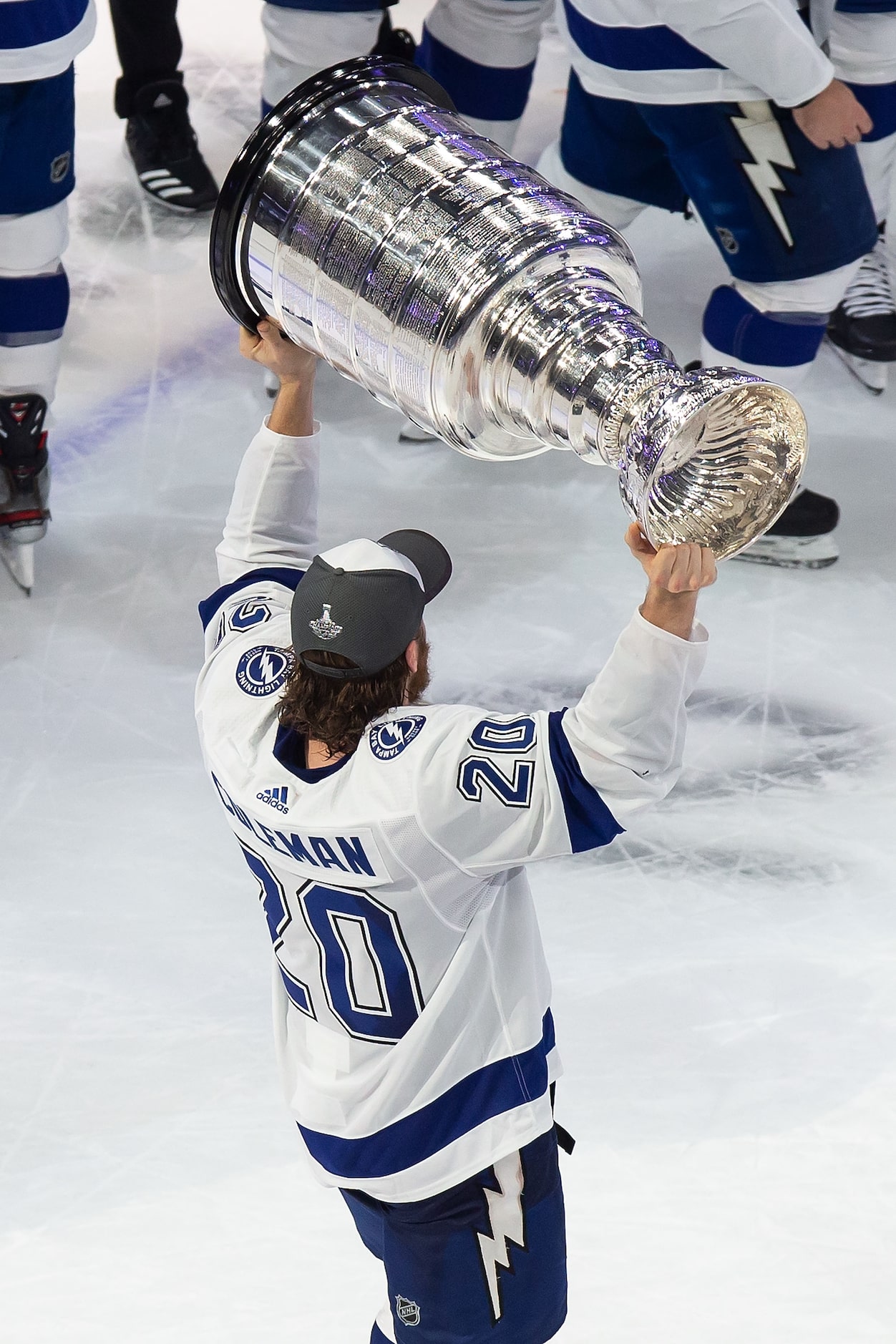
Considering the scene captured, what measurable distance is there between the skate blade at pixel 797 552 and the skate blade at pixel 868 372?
0.60 m

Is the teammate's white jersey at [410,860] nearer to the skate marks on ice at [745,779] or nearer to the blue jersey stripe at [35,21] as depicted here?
the skate marks on ice at [745,779]

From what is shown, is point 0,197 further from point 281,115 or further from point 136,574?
point 281,115

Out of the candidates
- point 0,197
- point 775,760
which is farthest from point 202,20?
point 775,760

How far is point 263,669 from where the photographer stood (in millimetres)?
1442

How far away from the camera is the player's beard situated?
4.54ft

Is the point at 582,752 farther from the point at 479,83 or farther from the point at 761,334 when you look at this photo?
the point at 479,83

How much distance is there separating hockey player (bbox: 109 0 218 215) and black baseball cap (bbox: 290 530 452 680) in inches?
106

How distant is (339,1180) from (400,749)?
463 mm

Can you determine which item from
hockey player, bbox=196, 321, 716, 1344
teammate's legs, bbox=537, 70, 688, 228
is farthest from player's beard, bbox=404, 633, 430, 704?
teammate's legs, bbox=537, 70, 688, 228

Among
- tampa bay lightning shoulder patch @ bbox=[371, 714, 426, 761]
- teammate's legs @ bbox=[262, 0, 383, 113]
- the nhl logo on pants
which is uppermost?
tampa bay lightning shoulder patch @ bbox=[371, 714, 426, 761]

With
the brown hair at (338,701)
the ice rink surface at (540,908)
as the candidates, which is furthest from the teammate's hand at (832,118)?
the brown hair at (338,701)

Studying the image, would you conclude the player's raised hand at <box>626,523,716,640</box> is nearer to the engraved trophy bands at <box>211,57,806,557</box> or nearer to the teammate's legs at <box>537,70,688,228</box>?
the engraved trophy bands at <box>211,57,806,557</box>

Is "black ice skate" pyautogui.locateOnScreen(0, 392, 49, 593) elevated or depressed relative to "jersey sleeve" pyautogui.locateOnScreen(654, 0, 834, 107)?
depressed

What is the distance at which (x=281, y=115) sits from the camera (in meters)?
1.28
